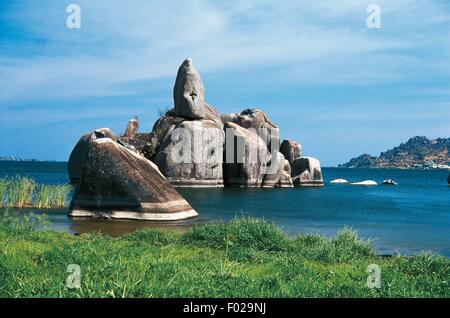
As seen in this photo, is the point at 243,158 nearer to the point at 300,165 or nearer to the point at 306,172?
the point at 306,172

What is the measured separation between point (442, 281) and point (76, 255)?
18.7ft

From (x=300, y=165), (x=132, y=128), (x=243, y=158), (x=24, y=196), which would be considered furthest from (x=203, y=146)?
(x=24, y=196)

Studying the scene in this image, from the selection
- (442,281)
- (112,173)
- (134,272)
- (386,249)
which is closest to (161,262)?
(134,272)

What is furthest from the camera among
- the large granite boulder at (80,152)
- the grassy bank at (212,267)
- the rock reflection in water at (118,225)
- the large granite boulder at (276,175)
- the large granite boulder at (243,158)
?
the large granite boulder at (276,175)

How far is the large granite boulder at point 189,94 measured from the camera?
52938 mm

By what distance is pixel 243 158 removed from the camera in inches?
2135

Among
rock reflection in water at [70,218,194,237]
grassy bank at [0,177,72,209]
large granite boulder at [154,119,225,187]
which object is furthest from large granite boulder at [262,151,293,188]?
rock reflection in water at [70,218,194,237]

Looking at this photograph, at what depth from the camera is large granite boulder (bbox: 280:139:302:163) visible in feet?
214

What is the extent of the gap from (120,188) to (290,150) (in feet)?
149

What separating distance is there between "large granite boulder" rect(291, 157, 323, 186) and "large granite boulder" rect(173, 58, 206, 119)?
15275 millimetres

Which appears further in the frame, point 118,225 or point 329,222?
point 329,222

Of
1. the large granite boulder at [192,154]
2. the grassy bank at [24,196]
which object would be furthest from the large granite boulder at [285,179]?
the grassy bank at [24,196]

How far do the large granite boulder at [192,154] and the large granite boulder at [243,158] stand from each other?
1.77 m

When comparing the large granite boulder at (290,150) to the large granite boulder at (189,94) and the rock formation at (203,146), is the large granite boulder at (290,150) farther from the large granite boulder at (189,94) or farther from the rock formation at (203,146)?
the large granite boulder at (189,94)
